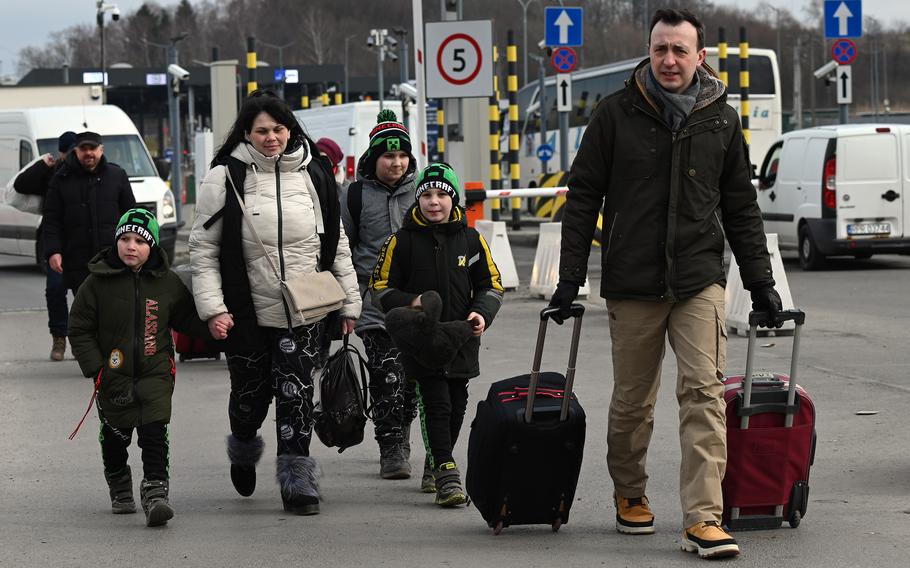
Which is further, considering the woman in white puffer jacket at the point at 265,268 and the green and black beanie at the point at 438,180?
the green and black beanie at the point at 438,180

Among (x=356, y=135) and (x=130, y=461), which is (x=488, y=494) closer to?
(x=130, y=461)

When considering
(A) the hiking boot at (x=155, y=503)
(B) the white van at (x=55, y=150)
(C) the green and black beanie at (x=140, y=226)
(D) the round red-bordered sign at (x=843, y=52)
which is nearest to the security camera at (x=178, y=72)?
(B) the white van at (x=55, y=150)

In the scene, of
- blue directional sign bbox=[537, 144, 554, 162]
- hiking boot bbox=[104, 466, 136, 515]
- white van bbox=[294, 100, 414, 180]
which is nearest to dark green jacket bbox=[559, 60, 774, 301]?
hiking boot bbox=[104, 466, 136, 515]

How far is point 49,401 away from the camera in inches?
411

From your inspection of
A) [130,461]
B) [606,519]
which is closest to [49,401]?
[130,461]

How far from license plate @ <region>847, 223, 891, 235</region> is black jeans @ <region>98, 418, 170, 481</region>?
14383mm

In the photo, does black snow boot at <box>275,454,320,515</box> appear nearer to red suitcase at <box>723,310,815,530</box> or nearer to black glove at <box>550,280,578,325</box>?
black glove at <box>550,280,578,325</box>

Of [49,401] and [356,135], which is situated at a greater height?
[356,135]

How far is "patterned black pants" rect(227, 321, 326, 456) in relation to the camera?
674 cm

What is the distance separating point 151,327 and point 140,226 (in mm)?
451

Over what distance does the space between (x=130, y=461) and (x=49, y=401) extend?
2.62m

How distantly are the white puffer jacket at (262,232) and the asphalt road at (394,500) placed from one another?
94cm

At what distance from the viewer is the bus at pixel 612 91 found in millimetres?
34562

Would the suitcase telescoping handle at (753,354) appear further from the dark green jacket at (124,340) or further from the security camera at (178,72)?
the security camera at (178,72)
